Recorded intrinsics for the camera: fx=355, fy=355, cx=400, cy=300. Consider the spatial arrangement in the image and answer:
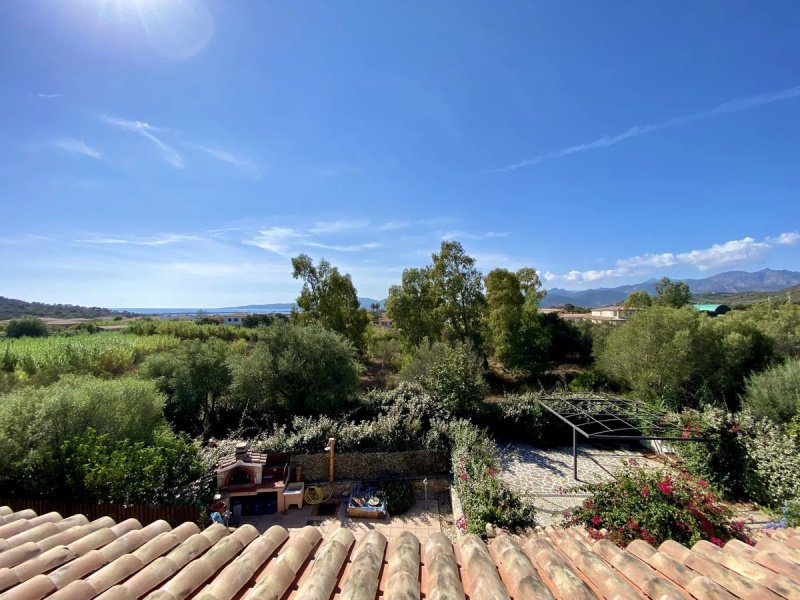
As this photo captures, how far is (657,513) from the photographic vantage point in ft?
17.4

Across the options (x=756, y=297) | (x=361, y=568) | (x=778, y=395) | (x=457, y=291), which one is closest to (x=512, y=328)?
(x=457, y=291)

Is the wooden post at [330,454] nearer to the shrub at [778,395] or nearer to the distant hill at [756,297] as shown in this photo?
the shrub at [778,395]

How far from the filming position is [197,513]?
23.9ft

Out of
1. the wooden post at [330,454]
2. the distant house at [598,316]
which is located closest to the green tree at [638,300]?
the distant house at [598,316]

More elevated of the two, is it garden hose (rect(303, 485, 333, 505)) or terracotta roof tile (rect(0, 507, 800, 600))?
terracotta roof tile (rect(0, 507, 800, 600))

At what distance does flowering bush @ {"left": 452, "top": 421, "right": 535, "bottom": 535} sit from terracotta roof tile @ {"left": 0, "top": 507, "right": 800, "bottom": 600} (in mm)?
4384

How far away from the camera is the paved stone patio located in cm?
835

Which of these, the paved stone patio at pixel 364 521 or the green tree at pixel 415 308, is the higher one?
the green tree at pixel 415 308

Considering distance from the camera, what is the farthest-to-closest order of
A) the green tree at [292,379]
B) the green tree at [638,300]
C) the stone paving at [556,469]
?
the green tree at [638,300] → the green tree at [292,379] → the stone paving at [556,469]

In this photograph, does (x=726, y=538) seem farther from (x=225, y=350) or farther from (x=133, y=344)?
(x=133, y=344)

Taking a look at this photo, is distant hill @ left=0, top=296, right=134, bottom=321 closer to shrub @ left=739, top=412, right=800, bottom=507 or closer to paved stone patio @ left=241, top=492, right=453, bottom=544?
paved stone patio @ left=241, top=492, right=453, bottom=544

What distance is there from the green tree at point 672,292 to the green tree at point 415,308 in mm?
22958

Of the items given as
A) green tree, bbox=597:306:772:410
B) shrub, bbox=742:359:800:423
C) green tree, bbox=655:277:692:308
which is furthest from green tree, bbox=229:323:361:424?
green tree, bbox=655:277:692:308

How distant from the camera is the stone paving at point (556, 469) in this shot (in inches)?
343
